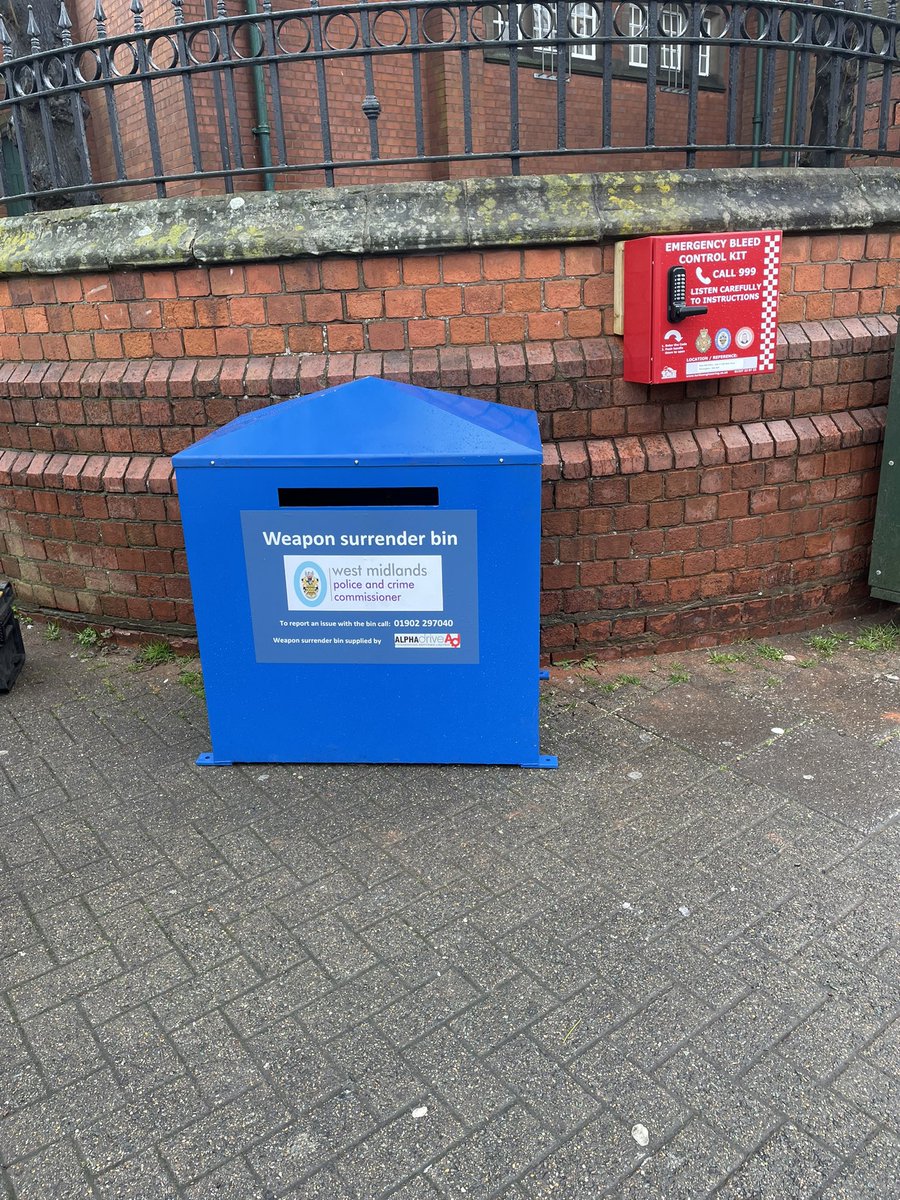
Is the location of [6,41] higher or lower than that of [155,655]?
higher

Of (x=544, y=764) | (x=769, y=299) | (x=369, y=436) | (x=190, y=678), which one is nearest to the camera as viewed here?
(x=369, y=436)

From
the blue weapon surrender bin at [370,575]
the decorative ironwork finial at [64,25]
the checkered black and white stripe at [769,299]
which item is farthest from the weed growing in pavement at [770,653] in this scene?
the decorative ironwork finial at [64,25]

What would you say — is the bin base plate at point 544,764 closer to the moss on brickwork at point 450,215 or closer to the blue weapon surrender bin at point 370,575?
the blue weapon surrender bin at point 370,575

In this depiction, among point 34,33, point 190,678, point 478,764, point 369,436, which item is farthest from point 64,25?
point 478,764

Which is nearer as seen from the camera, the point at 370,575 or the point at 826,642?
the point at 370,575

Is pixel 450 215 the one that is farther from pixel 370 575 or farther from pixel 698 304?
pixel 370 575

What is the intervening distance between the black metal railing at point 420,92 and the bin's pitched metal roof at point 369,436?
1.13m

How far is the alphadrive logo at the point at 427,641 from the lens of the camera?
3352 mm

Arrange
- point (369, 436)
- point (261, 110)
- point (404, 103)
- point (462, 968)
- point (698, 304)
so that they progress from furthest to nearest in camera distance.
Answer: point (404, 103), point (261, 110), point (698, 304), point (369, 436), point (462, 968)

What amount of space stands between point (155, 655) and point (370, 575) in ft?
6.21

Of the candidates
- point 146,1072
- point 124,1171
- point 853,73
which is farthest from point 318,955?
point 853,73

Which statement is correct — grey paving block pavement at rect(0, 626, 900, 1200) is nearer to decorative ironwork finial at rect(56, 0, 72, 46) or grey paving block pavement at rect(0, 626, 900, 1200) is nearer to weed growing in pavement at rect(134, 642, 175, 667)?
weed growing in pavement at rect(134, 642, 175, 667)

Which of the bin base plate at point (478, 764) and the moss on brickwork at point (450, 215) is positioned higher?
the moss on brickwork at point (450, 215)

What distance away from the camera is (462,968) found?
2.54m
